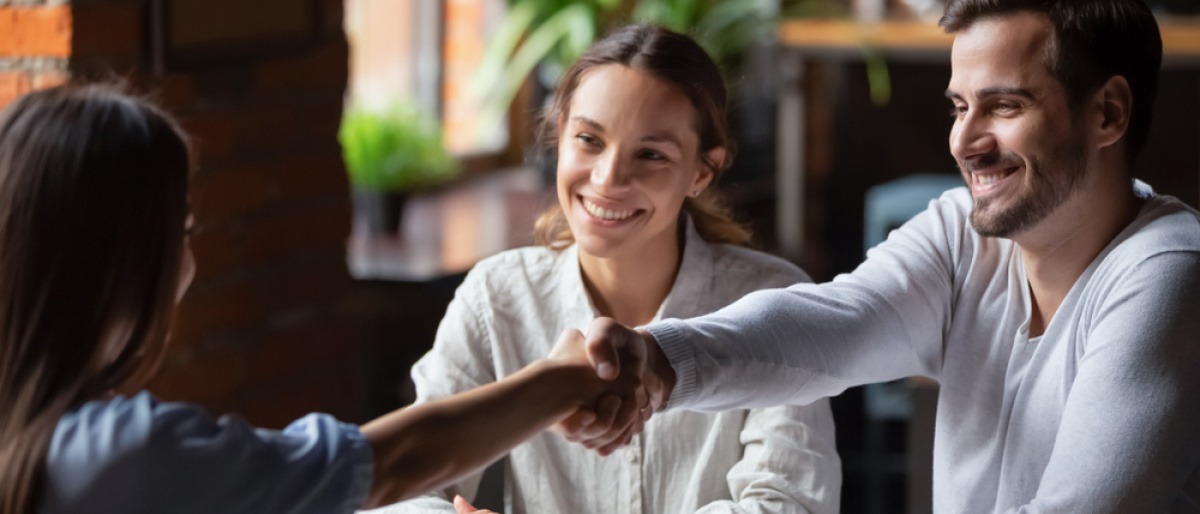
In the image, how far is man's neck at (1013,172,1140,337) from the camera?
57.2 inches

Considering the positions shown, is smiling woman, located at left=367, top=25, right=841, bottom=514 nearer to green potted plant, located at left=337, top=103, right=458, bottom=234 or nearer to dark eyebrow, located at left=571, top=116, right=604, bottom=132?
dark eyebrow, located at left=571, top=116, right=604, bottom=132

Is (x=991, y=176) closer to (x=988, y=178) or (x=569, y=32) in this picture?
(x=988, y=178)

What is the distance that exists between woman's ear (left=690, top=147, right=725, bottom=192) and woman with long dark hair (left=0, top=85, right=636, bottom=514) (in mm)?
760

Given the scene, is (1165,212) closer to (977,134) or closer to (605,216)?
(977,134)

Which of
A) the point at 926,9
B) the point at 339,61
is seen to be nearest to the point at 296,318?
the point at 339,61

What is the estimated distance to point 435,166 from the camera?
3.55 m

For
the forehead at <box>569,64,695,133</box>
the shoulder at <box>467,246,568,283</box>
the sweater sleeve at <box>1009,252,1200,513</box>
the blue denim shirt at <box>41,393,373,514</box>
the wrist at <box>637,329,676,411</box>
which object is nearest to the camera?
the blue denim shirt at <box>41,393,373,514</box>

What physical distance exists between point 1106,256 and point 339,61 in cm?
152

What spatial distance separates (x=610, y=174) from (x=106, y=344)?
73 cm

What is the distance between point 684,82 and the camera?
5.57ft

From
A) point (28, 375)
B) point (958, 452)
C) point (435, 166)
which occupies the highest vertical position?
point (28, 375)

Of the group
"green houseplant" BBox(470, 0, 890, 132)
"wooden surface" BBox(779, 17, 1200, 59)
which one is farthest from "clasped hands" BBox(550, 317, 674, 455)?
"wooden surface" BBox(779, 17, 1200, 59)

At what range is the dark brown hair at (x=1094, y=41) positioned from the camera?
1.43 m

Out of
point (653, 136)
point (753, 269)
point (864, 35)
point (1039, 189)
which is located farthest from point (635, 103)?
point (864, 35)
